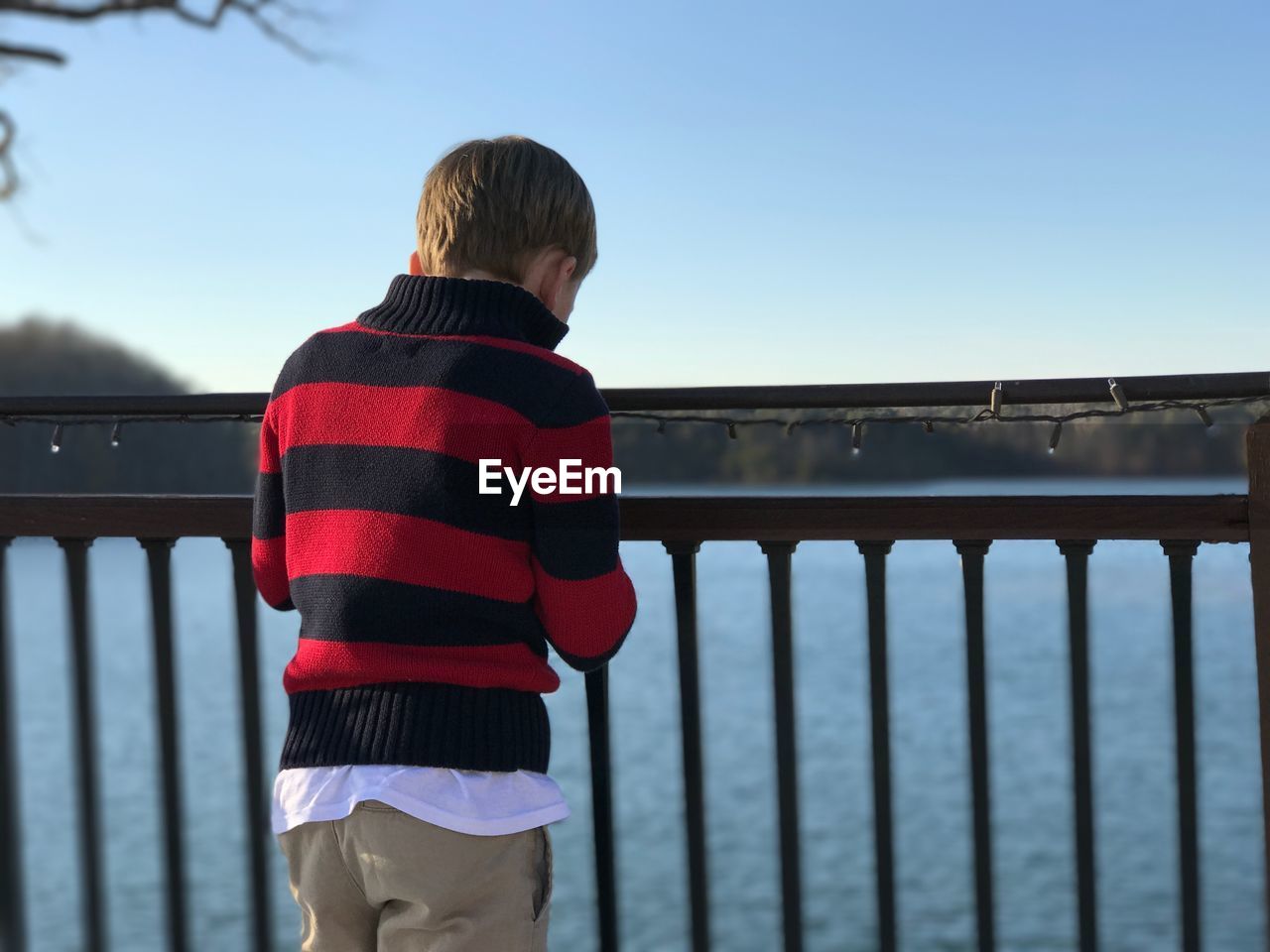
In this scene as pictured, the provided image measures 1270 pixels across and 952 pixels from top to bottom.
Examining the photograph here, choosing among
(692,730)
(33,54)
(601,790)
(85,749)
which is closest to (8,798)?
(85,749)

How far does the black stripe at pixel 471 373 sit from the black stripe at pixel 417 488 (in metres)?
0.07

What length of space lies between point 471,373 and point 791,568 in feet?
1.93

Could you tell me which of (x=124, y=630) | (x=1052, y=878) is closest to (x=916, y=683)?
(x=1052, y=878)

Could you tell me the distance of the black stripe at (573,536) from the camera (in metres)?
1.22

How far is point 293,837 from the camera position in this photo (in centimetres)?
129

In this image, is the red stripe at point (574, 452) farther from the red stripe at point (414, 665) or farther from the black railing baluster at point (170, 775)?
the black railing baluster at point (170, 775)

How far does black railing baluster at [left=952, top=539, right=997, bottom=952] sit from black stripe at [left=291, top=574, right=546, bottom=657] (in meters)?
0.63

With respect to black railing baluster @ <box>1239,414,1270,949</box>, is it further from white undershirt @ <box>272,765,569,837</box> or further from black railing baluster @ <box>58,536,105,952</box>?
black railing baluster @ <box>58,536,105,952</box>

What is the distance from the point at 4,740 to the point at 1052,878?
22.5 metres

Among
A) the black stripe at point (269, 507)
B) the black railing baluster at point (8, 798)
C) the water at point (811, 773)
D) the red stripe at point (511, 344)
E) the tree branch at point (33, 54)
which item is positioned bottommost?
the water at point (811, 773)

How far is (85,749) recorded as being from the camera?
1.84 meters

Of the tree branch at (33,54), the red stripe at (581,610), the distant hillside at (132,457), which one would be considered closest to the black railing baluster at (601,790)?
the red stripe at (581,610)

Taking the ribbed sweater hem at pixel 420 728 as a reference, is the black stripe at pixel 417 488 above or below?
above

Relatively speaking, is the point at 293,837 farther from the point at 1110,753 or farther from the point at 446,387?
the point at 1110,753
